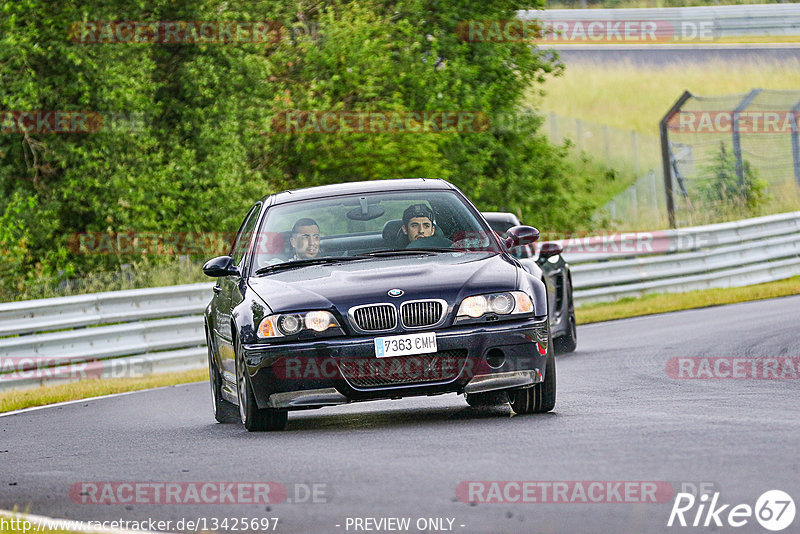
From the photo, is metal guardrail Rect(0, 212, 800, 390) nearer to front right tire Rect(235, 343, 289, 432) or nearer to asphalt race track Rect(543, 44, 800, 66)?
front right tire Rect(235, 343, 289, 432)

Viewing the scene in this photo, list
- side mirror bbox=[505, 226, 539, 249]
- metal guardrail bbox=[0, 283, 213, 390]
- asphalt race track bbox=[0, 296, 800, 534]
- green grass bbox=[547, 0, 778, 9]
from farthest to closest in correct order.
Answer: green grass bbox=[547, 0, 778, 9] < metal guardrail bbox=[0, 283, 213, 390] < side mirror bbox=[505, 226, 539, 249] < asphalt race track bbox=[0, 296, 800, 534]

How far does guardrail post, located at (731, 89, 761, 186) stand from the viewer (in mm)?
26155

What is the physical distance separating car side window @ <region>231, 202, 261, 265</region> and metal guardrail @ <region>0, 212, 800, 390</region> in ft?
18.2

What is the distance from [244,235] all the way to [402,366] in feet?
10.3

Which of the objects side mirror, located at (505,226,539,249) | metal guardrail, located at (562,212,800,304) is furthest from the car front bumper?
metal guardrail, located at (562,212,800,304)

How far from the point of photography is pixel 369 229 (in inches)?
397

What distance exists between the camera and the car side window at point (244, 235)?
35.8 feet

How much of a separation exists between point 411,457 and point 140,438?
301cm

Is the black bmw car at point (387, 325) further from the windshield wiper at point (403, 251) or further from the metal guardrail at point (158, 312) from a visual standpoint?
the metal guardrail at point (158, 312)

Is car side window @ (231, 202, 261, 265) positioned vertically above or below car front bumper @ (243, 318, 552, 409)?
above

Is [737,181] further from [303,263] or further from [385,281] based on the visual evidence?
[385,281]

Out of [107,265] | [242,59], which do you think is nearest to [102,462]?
[107,265]

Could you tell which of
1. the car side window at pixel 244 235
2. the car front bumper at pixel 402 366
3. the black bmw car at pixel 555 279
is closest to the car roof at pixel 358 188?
the car side window at pixel 244 235

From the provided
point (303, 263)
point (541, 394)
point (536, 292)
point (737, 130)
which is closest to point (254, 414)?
point (303, 263)
